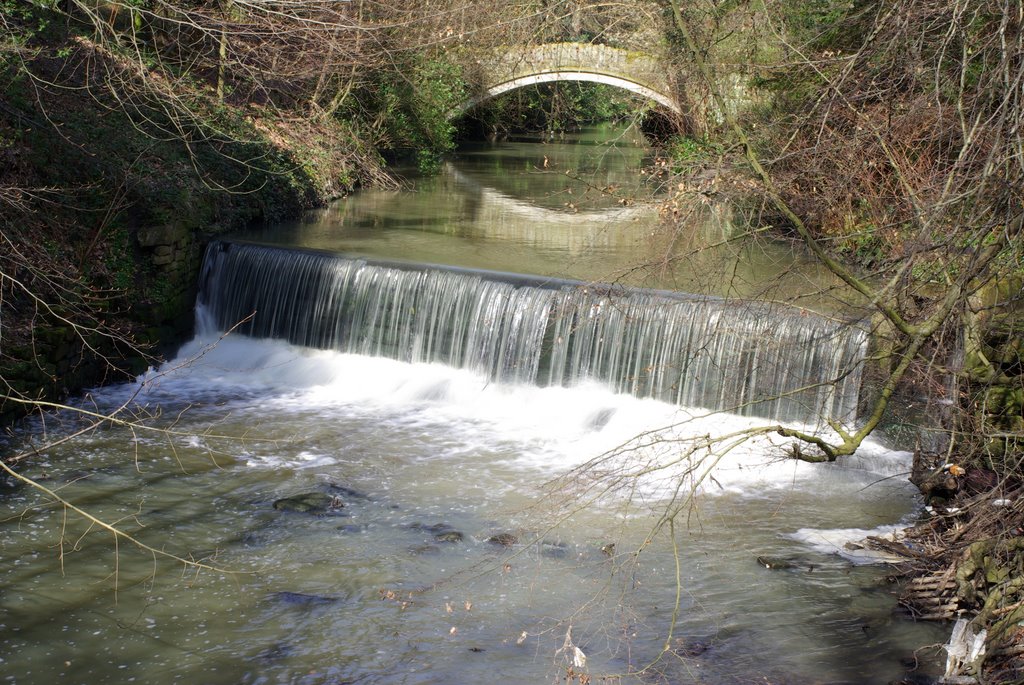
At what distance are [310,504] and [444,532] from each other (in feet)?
3.67

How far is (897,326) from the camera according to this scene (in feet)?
17.2

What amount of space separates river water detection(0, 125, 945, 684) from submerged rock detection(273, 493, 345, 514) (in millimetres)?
30

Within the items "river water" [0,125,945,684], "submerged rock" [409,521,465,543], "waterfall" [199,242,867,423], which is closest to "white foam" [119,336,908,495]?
"river water" [0,125,945,684]

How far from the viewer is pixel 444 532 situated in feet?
24.5

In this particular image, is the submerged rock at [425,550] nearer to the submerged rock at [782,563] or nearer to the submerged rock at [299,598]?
the submerged rock at [299,598]

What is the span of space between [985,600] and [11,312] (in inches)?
315

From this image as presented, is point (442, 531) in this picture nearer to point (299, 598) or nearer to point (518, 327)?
point (299, 598)

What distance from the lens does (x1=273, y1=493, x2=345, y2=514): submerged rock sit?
25.6ft

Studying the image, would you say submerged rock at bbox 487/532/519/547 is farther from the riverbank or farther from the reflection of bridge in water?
the reflection of bridge in water

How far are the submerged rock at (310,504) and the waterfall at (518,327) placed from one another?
70.6 inches

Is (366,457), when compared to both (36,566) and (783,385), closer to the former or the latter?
(36,566)

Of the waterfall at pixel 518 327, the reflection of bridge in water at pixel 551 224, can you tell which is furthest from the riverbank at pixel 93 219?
the reflection of bridge in water at pixel 551 224

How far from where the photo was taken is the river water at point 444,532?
5.77m

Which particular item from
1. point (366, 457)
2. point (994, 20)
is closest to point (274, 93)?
point (366, 457)
